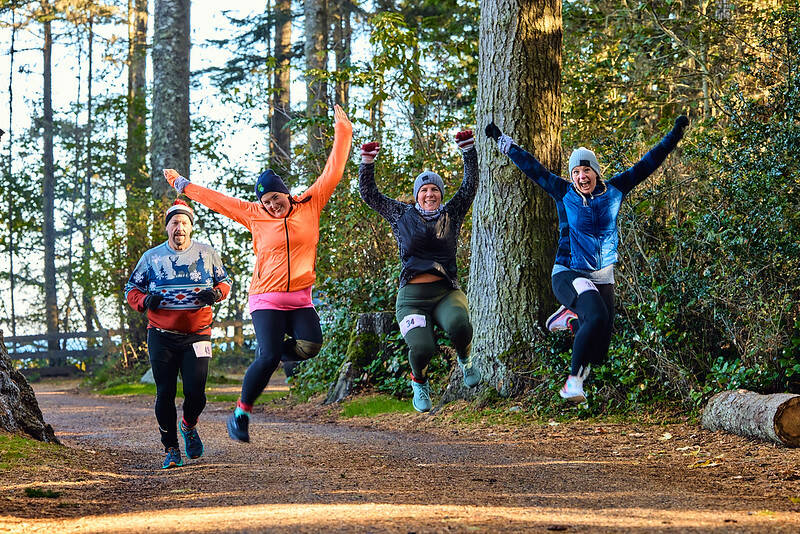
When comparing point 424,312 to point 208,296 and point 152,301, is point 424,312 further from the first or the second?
point 152,301

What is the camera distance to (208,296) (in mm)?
7832

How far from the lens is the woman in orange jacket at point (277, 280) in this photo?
24.1 ft

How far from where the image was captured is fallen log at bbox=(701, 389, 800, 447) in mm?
7996

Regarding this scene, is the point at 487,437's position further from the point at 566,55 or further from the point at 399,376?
the point at 566,55

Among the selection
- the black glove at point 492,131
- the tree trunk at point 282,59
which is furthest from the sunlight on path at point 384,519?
the tree trunk at point 282,59

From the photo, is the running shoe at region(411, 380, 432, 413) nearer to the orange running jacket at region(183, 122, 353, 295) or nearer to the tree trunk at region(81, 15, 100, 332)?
the orange running jacket at region(183, 122, 353, 295)

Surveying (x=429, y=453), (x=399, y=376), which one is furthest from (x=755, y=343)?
(x=399, y=376)

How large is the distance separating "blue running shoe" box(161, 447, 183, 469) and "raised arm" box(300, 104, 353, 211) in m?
2.58

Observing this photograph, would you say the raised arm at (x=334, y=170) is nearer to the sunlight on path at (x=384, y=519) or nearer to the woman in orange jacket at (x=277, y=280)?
the woman in orange jacket at (x=277, y=280)

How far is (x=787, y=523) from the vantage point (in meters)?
5.08

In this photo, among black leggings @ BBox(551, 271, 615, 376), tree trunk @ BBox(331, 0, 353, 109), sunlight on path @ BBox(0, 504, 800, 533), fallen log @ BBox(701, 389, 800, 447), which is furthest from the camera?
tree trunk @ BBox(331, 0, 353, 109)

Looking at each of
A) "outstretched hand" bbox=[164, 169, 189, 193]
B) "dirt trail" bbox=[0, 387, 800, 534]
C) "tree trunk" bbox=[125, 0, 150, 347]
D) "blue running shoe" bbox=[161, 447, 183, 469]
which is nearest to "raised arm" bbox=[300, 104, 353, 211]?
"outstretched hand" bbox=[164, 169, 189, 193]

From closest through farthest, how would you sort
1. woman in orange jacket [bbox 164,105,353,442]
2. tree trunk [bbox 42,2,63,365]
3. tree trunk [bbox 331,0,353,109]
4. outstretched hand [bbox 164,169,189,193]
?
woman in orange jacket [bbox 164,105,353,442] → outstretched hand [bbox 164,169,189,193] → tree trunk [bbox 331,0,353,109] → tree trunk [bbox 42,2,63,365]

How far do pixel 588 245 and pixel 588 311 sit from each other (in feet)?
1.95
